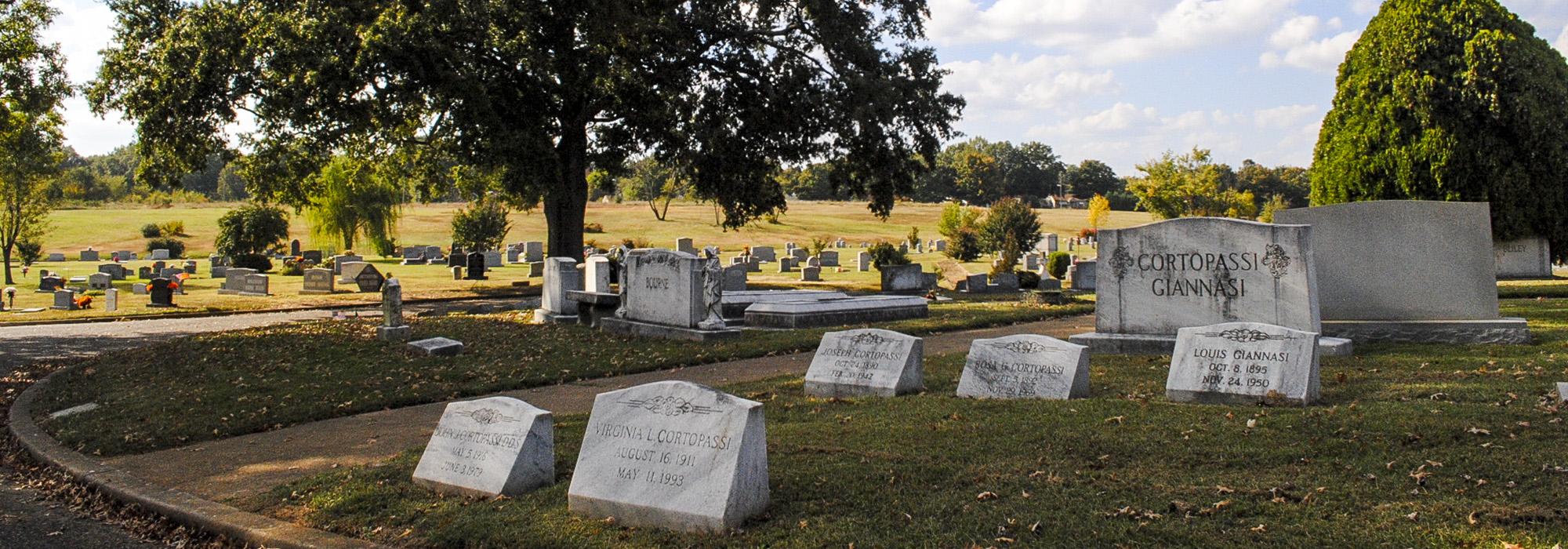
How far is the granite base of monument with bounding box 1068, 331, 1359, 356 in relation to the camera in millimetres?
11944

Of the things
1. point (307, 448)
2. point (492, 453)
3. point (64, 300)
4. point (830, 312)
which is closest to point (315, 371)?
point (307, 448)

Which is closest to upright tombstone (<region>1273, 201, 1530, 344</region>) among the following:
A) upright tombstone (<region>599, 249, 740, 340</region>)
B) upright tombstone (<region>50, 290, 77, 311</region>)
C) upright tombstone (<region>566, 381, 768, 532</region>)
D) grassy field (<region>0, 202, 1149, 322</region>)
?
upright tombstone (<region>599, 249, 740, 340</region>)

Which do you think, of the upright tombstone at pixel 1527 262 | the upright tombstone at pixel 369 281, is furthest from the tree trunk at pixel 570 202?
the upright tombstone at pixel 1527 262

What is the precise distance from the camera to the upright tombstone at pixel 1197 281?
37.3 feet

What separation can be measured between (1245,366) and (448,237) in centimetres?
6627

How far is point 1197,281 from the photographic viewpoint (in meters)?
12.0

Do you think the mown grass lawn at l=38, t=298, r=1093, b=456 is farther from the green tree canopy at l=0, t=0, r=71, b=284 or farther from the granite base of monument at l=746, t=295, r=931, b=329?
the green tree canopy at l=0, t=0, r=71, b=284

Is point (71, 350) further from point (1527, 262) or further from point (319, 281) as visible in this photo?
point (1527, 262)

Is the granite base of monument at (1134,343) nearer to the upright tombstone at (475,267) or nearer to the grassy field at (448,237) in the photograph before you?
the grassy field at (448,237)

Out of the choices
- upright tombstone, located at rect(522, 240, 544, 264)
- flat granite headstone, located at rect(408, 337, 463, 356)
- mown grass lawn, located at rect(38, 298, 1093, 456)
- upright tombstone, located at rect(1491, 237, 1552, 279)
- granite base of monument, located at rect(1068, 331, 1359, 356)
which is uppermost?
upright tombstone, located at rect(522, 240, 544, 264)

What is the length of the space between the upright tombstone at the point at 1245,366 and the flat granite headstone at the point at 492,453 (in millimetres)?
5093

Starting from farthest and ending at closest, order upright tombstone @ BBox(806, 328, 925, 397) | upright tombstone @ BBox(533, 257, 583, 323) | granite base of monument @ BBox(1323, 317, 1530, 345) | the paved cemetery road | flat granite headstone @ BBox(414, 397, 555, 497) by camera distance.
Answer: upright tombstone @ BBox(533, 257, 583, 323)
granite base of monument @ BBox(1323, 317, 1530, 345)
upright tombstone @ BBox(806, 328, 925, 397)
the paved cemetery road
flat granite headstone @ BBox(414, 397, 555, 497)

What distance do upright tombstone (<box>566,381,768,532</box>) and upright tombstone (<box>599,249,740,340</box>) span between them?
9647 millimetres

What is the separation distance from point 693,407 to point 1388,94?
24.7 meters
